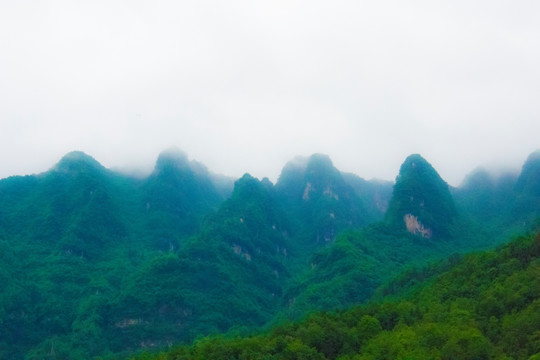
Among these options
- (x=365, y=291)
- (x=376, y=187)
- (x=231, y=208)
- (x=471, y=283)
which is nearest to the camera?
(x=471, y=283)

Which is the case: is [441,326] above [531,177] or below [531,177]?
below

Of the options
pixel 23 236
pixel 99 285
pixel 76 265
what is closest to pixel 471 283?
pixel 99 285

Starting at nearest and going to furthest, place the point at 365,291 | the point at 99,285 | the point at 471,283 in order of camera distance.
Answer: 1. the point at 471,283
2. the point at 365,291
3. the point at 99,285

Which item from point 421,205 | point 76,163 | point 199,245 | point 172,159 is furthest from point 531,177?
point 76,163

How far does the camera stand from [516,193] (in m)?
115

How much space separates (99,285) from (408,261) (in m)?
44.9

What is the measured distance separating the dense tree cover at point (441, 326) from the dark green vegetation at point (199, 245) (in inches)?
88.3

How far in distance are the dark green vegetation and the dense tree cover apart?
7.36ft

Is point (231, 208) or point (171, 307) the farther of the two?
point (231, 208)

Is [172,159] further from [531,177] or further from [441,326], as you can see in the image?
[441,326]

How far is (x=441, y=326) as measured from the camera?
47.2 m

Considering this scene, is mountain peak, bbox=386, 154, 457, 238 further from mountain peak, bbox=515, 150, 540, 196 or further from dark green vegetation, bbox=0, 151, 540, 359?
mountain peak, bbox=515, 150, 540, 196

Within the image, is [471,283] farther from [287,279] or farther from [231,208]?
[231,208]

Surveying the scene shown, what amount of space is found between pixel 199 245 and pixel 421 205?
37.7 m
